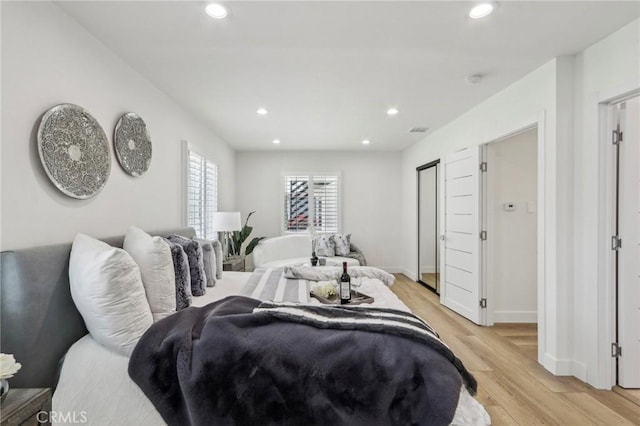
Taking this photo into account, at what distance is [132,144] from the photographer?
2480 mm

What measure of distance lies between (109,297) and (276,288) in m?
1.25

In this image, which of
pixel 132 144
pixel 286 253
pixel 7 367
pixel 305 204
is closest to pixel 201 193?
pixel 132 144

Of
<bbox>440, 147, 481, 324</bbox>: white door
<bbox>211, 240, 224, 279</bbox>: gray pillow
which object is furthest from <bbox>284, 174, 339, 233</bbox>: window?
<bbox>211, 240, 224, 279</bbox>: gray pillow

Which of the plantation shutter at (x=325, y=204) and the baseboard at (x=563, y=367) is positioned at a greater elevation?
the plantation shutter at (x=325, y=204)

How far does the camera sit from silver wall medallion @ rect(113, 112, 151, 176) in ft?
7.62

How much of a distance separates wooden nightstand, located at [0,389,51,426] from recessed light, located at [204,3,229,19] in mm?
2056

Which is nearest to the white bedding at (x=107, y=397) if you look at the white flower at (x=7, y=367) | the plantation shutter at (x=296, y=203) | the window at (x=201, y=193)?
the white flower at (x=7, y=367)

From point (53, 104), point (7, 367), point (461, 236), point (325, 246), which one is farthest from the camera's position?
point (325, 246)

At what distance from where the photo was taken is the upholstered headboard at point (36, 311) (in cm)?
141

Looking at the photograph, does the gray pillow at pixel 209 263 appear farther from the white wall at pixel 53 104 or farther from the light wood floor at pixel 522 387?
the light wood floor at pixel 522 387

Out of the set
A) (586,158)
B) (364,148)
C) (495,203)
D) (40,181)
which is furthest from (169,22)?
(364,148)

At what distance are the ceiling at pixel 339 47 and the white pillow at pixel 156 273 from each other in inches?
55.7

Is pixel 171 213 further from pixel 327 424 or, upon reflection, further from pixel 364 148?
pixel 364 148

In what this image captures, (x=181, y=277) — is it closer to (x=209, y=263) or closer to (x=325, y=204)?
(x=209, y=263)
